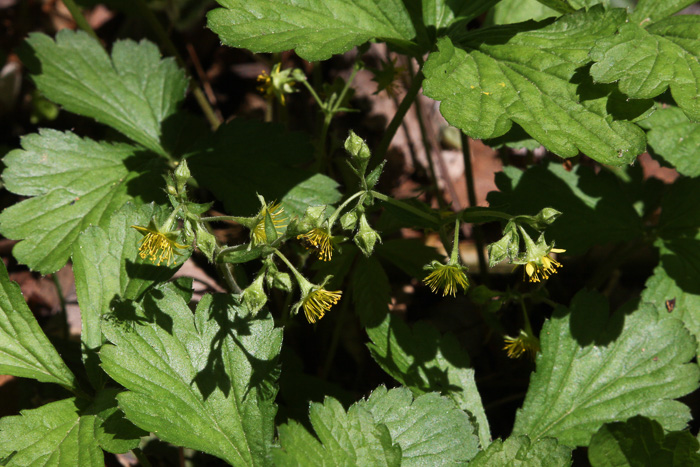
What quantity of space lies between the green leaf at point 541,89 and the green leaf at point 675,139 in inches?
24.3

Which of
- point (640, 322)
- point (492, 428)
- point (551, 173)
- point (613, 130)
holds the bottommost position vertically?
point (492, 428)

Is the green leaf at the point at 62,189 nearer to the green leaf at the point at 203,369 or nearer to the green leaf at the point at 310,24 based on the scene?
the green leaf at the point at 203,369

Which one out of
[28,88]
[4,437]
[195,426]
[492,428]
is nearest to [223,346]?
[195,426]

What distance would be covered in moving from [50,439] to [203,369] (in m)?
0.55

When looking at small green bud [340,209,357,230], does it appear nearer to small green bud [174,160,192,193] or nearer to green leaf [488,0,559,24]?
small green bud [174,160,192,193]

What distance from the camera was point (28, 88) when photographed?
413cm

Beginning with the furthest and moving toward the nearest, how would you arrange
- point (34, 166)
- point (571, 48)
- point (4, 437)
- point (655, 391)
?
point (34, 166), point (655, 391), point (571, 48), point (4, 437)

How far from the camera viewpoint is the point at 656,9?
2477mm

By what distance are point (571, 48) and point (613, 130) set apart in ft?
1.21

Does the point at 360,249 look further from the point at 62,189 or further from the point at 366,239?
the point at 62,189

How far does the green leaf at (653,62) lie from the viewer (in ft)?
6.55

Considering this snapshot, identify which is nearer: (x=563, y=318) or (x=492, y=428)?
(x=563, y=318)

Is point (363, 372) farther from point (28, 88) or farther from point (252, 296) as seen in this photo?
point (28, 88)

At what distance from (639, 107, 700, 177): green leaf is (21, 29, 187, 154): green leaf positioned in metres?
2.17
